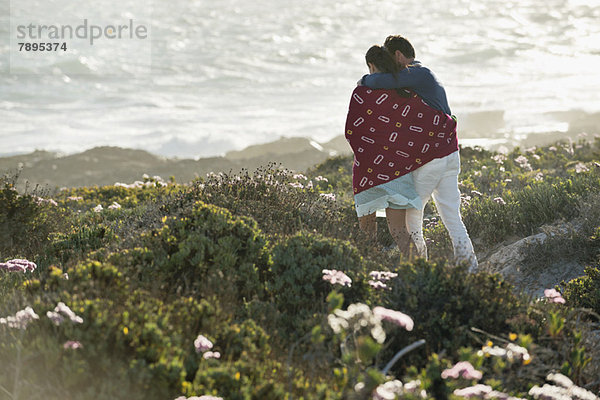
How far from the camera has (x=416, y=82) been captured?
591cm

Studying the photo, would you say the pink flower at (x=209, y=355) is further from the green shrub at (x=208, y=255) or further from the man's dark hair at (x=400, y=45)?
the man's dark hair at (x=400, y=45)

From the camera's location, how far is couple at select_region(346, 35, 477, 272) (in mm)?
5953

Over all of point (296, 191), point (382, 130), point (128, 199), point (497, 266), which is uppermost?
point (382, 130)

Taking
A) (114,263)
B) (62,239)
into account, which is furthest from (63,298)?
(62,239)

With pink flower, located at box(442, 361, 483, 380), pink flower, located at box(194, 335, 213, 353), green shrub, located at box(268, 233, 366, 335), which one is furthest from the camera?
green shrub, located at box(268, 233, 366, 335)

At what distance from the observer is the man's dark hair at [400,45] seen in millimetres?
5930

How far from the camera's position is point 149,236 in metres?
5.45

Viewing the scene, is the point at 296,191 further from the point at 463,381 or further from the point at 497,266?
the point at 463,381

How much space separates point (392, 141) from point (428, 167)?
0.46 metres

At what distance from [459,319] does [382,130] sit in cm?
233

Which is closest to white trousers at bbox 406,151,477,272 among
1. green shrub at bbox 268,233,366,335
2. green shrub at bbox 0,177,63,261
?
green shrub at bbox 268,233,366,335

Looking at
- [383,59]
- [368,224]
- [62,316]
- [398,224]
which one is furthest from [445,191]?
[62,316]

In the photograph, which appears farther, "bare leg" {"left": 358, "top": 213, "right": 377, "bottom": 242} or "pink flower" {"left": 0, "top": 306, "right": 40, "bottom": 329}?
"bare leg" {"left": 358, "top": 213, "right": 377, "bottom": 242}

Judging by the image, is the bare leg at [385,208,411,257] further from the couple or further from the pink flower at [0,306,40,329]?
the pink flower at [0,306,40,329]
